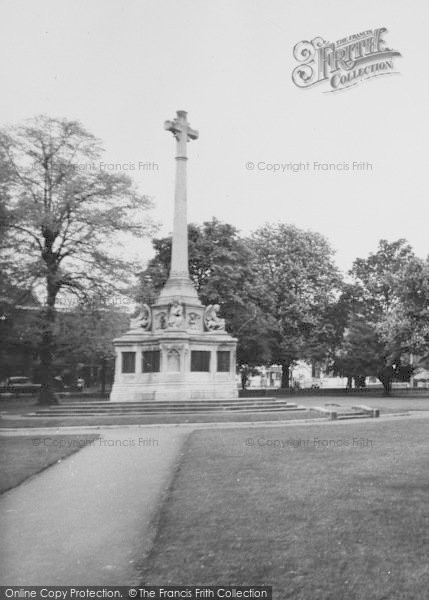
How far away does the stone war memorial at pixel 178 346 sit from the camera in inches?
1109

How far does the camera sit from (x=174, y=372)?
28109 millimetres

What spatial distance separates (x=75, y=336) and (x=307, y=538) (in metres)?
25.9

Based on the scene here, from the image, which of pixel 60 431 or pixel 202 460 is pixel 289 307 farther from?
pixel 202 460

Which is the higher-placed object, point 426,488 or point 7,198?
point 7,198

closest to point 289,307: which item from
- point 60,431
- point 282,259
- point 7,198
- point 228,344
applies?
point 282,259

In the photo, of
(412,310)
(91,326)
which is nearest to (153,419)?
(91,326)

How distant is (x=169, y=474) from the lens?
10.8 metres

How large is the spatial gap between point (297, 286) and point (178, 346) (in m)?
23.6

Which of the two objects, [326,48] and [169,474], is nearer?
[169,474]

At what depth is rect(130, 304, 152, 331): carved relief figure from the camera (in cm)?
3042

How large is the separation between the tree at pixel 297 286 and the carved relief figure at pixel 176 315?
62.5 feet

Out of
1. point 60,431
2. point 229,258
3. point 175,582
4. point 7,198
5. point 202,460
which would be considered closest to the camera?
point 175,582

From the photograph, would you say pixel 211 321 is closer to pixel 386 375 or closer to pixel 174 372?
pixel 174 372

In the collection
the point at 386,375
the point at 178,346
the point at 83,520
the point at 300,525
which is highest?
the point at 178,346
